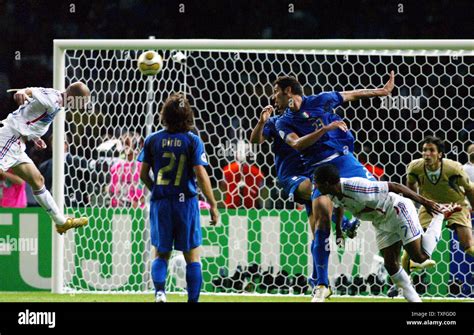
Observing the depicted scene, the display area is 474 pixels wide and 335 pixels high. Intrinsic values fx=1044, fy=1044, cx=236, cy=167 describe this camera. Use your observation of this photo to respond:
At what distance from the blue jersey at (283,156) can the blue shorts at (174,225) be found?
1540 millimetres

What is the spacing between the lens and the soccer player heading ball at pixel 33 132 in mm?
8383

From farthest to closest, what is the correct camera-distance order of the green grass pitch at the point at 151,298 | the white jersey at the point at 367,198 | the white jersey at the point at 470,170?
the white jersey at the point at 470,170 < the green grass pitch at the point at 151,298 < the white jersey at the point at 367,198

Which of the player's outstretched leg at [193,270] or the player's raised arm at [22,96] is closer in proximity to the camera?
the player's outstretched leg at [193,270]

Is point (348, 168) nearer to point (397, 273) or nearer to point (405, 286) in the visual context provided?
point (397, 273)

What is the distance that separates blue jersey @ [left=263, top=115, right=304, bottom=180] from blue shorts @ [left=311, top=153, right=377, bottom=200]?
19.2 inches

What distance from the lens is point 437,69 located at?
13359 millimetres

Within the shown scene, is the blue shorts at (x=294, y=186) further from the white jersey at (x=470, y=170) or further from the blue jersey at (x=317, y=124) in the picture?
the white jersey at (x=470, y=170)

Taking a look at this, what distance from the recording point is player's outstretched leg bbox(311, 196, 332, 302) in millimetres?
7883

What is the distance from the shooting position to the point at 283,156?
857 centimetres
